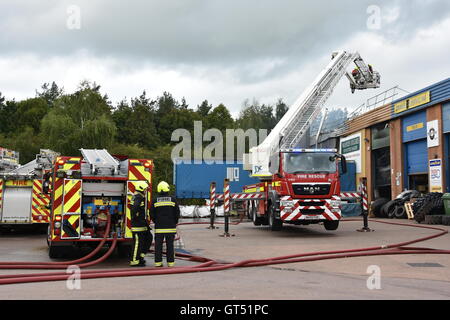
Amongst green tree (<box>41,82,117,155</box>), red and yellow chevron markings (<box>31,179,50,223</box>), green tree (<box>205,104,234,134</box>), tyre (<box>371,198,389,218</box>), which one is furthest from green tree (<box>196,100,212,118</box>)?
red and yellow chevron markings (<box>31,179,50,223</box>)

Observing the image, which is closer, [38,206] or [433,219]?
[38,206]

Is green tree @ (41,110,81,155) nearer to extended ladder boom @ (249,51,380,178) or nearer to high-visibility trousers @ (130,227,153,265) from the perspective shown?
extended ladder boom @ (249,51,380,178)

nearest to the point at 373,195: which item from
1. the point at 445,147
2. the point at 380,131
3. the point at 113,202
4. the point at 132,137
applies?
the point at 380,131

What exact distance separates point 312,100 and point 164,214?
633 inches

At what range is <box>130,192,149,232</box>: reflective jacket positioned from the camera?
8.46 m

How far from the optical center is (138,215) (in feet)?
27.9

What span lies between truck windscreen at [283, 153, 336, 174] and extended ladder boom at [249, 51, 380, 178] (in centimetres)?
597

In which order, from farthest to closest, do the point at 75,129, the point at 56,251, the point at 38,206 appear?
the point at 75,129 < the point at 38,206 < the point at 56,251

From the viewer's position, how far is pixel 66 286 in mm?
6273

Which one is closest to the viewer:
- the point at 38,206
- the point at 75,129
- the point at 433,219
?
the point at 38,206

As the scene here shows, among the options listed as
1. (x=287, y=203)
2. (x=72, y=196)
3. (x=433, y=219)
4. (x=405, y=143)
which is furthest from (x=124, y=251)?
(x=405, y=143)

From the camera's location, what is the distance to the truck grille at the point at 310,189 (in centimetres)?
1384

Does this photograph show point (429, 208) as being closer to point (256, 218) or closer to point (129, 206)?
point (256, 218)
